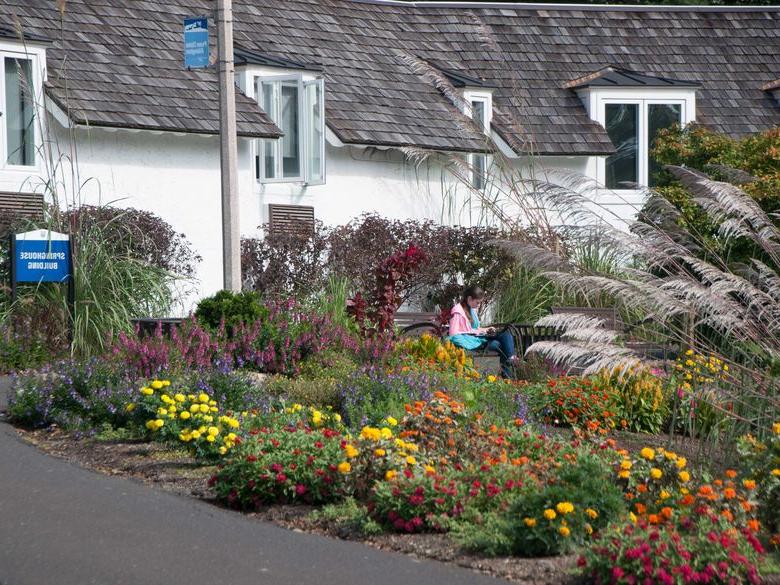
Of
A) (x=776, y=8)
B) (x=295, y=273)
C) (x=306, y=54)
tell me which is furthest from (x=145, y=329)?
(x=776, y=8)

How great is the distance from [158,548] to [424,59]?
19.2m

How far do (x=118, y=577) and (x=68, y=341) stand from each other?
808 centimetres

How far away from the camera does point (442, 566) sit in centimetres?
627

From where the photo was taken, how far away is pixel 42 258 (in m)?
14.2

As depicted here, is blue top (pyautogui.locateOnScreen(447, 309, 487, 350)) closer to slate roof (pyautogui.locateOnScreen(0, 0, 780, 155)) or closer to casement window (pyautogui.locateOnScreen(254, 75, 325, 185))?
slate roof (pyautogui.locateOnScreen(0, 0, 780, 155))

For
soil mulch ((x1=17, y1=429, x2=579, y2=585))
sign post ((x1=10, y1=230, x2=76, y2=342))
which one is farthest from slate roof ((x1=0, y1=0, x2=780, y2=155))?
soil mulch ((x1=17, y1=429, x2=579, y2=585))

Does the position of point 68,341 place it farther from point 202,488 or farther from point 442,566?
point 442,566

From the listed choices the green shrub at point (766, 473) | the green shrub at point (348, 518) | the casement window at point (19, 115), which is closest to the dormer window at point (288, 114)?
the casement window at point (19, 115)

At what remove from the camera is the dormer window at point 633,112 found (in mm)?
24781

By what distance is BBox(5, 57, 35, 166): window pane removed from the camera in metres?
18.8

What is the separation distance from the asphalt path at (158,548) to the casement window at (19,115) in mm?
11532

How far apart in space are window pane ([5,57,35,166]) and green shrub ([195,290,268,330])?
7159 mm

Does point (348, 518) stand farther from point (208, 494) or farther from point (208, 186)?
point (208, 186)

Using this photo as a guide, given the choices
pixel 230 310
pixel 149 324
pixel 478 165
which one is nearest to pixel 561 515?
pixel 230 310
